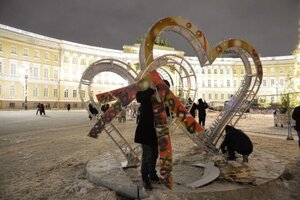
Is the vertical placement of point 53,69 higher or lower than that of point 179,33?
higher

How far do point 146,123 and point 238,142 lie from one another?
258 cm

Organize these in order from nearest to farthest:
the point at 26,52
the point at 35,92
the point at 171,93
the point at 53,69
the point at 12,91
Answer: the point at 171,93, the point at 12,91, the point at 26,52, the point at 35,92, the point at 53,69

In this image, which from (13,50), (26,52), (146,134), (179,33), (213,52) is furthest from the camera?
(26,52)

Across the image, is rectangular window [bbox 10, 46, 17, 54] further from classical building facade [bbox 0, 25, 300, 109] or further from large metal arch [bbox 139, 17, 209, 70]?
large metal arch [bbox 139, 17, 209, 70]

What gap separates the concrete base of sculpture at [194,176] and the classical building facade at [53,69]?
39540mm

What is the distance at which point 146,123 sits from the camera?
4.39 m

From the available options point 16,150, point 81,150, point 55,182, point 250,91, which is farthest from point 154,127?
point 16,150

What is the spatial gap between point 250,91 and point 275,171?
2.10 metres

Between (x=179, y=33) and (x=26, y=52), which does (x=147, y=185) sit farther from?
(x=26, y=52)

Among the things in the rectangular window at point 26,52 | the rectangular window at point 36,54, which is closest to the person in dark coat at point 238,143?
the rectangular window at point 26,52

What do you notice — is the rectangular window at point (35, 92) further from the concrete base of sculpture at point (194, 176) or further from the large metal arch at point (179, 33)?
the large metal arch at point (179, 33)

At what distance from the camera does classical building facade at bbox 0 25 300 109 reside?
48.7 m

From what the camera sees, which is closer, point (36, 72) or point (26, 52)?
point (26, 52)

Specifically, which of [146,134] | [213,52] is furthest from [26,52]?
[146,134]
